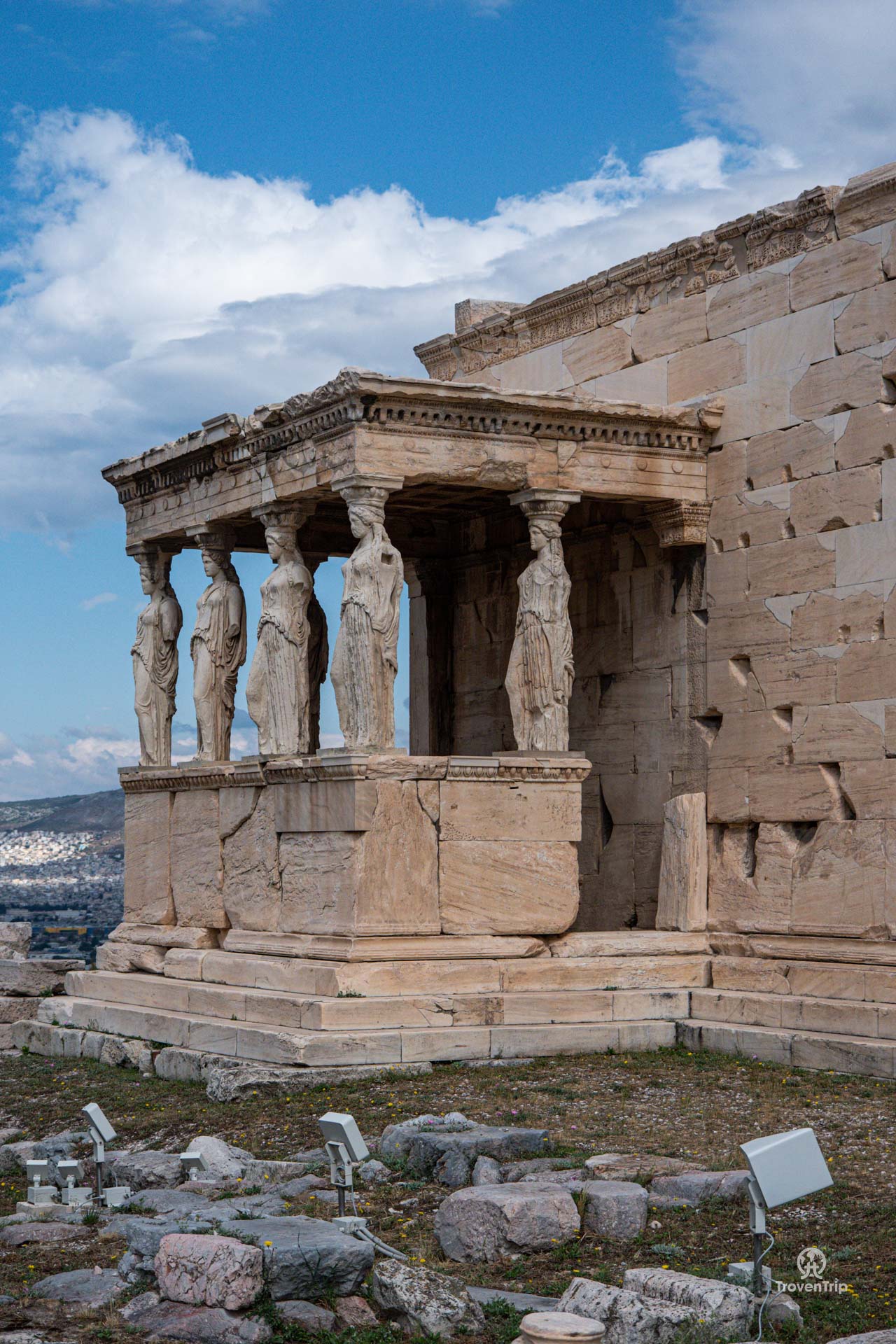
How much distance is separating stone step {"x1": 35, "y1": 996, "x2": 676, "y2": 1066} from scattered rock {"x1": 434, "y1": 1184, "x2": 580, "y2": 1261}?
3.89 m

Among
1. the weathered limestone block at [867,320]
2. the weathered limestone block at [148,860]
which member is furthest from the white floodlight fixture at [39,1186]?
the weathered limestone block at [867,320]

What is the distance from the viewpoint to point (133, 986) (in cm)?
1486

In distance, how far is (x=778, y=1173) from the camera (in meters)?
6.91

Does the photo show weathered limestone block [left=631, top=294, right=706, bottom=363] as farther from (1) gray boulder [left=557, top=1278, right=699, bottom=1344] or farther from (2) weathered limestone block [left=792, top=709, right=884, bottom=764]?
(1) gray boulder [left=557, top=1278, right=699, bottom=1344]

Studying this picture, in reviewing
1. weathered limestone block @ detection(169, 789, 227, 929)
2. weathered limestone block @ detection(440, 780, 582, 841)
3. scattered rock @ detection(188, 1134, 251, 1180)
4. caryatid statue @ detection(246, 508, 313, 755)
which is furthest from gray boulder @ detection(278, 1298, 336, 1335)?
weathered limestone block @ detection(169, 789, 227, 929)

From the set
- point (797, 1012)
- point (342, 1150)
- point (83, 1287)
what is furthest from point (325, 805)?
point (83, 1287)

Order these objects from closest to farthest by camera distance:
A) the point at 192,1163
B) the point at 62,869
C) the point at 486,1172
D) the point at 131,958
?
the point at 486,1172 → the point at 192,1163 → the point at 131,958 → the point at 62,869

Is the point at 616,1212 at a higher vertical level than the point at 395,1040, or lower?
lower

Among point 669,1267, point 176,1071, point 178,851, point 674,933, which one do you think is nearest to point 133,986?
point 178,851

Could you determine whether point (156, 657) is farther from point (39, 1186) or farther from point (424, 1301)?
point (424, 1301)

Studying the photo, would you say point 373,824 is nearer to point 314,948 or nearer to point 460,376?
point 314,948

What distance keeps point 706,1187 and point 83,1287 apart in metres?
2.79

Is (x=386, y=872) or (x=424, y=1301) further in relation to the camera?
(x=386, y=872)

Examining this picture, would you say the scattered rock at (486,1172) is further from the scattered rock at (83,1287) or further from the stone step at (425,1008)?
the stone step at (425,1008)
